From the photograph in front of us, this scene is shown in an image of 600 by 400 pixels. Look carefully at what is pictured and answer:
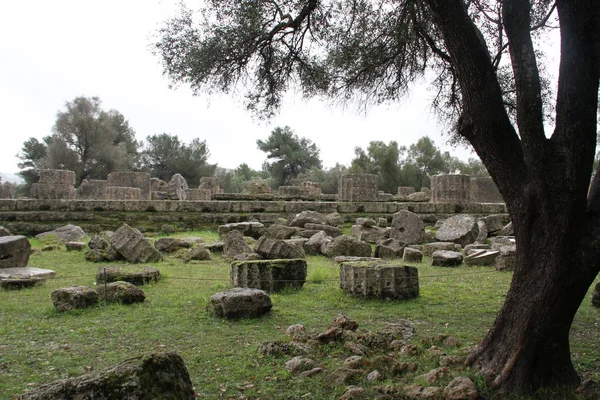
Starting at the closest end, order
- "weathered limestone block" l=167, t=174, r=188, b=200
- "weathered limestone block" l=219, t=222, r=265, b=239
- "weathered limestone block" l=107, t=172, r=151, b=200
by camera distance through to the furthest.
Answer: "weathered limestone block" l=219, t=222, r=265, b=239 < "weathered limestone block" l=107, t=172, r=151, b=200 < "weathered limestone block" l=167, t=174, r=188, b=200

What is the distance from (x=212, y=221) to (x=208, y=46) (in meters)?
7.78

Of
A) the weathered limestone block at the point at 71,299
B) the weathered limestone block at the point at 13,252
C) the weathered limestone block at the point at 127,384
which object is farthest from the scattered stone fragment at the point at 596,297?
the weathered limestone block at the point at 13,252

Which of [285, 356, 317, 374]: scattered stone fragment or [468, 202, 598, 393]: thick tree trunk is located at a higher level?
[468, 202, 598, 393]: thick tree trunk

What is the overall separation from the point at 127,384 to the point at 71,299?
385 centimetres

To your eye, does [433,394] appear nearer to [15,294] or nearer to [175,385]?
[175,385]

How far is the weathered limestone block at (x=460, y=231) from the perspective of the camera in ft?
40.1

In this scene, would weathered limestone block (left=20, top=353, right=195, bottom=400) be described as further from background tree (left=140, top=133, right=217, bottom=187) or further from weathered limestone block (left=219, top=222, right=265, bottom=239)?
background tree (left=140, top=133, right=217, bottom=187)

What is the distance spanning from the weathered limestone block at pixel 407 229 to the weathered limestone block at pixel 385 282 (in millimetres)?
6054

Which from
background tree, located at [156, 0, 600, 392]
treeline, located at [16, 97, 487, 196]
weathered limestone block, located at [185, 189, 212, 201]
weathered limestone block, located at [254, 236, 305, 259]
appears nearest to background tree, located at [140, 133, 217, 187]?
treeline, located at [16, 97, 487, 196]

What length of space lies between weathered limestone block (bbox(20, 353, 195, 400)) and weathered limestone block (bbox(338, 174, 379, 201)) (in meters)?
16.1

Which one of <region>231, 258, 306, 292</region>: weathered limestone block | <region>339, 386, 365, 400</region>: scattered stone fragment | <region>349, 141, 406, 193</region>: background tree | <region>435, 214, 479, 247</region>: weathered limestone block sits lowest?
<region>339, 386, 365, 400</region>: scattered stone fragment

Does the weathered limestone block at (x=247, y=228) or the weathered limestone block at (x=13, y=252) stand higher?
the weathered limestone block at (x=247, y=228)

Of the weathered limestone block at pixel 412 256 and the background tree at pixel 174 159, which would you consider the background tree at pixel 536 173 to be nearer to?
the weathered limestone block at pixel 412 256

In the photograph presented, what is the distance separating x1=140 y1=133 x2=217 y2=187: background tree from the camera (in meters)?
44.2
